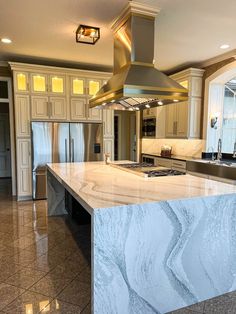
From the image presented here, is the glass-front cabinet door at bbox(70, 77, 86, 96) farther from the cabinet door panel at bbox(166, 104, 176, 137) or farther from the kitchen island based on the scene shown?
the kitchen island

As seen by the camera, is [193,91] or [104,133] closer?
[193,91]

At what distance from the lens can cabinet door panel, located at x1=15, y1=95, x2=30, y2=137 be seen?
4848 millimetres

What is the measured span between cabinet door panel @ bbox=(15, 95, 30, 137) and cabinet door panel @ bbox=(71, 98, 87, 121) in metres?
0.91

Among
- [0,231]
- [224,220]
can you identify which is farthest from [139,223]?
[0,231]

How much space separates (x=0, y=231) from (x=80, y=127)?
266 cm

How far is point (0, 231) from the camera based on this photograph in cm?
345

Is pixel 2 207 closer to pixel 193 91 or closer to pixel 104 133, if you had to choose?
pixel 104 133

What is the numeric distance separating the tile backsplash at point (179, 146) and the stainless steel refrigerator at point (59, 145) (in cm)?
157

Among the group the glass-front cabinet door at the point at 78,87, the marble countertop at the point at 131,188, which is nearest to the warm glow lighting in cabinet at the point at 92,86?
the glass-front cabinet door at the point at 78,87

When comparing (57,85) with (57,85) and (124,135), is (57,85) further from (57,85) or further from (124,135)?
(124,135)

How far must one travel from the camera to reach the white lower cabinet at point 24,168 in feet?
16.3

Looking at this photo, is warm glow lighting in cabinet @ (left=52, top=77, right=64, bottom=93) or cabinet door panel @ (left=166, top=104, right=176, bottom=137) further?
cabinet door panel @ (left=166, top=104, right=176, bottom=137)

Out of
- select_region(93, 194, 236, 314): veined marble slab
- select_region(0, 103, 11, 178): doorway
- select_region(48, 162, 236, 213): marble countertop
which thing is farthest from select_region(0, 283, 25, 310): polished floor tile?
select_region(0, 103, 11, 178): doorway

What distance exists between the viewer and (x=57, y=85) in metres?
5.19
